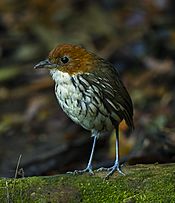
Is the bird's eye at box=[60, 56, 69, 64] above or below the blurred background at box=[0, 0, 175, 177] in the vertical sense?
below

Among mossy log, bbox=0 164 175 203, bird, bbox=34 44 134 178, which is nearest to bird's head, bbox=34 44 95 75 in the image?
bird, bbox=34 44 134 178

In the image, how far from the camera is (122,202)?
495cm

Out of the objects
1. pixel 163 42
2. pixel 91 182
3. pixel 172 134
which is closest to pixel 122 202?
pixel 91 182

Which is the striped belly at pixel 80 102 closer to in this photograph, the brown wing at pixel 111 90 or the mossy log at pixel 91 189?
the brown wing at pixel 111 90

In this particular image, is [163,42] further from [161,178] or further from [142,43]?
[161,178]

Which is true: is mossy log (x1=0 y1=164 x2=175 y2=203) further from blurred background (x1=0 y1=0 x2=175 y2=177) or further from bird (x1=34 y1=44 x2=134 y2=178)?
blurred background (x1=0 y1=0 x2=175 y2=177)

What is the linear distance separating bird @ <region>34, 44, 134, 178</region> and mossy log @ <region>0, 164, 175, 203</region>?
39 centimetres

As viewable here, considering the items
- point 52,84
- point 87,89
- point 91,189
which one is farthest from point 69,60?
point 52,84

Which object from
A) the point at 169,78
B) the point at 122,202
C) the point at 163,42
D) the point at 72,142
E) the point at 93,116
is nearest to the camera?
the point at 122,202

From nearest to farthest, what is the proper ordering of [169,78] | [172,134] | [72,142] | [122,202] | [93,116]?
[122,202] → [93,116] → [172,134] → [72,142] → [169,78]

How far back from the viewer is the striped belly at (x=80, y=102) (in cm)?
555

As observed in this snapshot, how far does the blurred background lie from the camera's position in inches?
301

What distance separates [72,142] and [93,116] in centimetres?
258

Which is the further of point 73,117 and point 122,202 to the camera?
point 73,117
